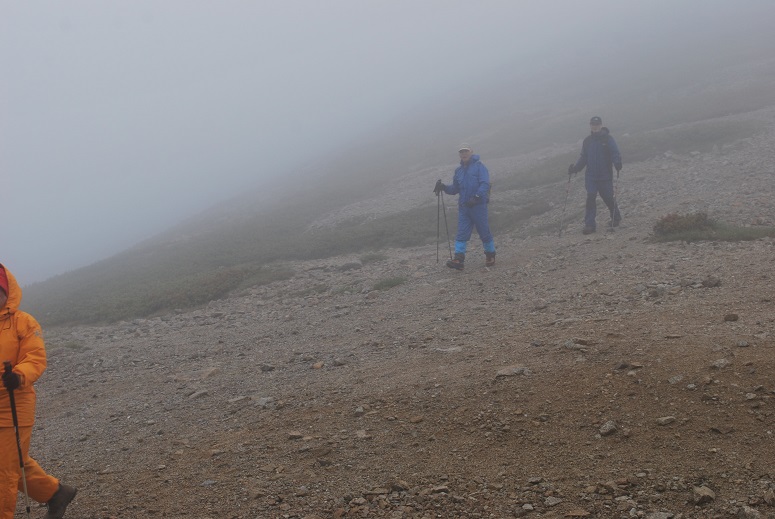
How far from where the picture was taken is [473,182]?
50.0 ft

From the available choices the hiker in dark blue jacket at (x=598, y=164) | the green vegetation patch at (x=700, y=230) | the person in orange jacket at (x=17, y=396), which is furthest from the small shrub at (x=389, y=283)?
the person in orange jacket at (x=17, y=396)

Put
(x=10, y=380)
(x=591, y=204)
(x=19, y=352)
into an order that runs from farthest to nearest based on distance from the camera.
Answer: (x=591, y=204), (x=19, y=352), (x=10, y=380)

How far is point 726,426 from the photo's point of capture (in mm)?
5609

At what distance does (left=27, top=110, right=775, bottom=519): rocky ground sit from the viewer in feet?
17.9

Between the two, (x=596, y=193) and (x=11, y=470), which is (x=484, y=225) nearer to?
(x=596, y=193)

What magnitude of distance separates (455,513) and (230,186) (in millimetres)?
106123

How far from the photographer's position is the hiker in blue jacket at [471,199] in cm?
1513

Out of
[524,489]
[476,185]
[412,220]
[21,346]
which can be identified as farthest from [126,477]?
[412,220]

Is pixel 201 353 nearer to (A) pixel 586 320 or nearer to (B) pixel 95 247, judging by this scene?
(A) pixel 586 320

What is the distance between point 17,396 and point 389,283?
11052 mm

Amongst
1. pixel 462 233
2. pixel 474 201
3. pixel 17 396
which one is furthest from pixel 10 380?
pixel 462 233

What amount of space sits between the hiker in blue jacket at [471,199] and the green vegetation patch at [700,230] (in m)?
3.81

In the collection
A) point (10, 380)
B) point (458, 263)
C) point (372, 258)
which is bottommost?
point (372, 258)

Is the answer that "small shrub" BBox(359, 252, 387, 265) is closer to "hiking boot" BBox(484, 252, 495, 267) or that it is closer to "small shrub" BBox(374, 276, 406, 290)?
"small shrub" BBox(374, 276, 406, 290)
